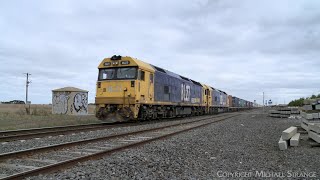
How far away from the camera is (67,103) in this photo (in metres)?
31.3

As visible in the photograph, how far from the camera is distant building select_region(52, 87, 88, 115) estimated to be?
103 ft

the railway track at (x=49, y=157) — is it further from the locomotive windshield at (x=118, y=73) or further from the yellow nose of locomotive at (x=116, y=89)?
the locomotive windshield at (x=118, y=73)

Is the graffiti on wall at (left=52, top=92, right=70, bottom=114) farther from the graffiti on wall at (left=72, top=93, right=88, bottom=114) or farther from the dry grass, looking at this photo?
the dry grass

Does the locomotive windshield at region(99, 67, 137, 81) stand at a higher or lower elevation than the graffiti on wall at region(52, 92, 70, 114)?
higher

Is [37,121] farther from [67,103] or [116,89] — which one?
[67,103]

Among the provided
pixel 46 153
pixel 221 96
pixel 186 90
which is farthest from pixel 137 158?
pixel 221 96

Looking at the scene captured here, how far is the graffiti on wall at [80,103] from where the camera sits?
31.6 m

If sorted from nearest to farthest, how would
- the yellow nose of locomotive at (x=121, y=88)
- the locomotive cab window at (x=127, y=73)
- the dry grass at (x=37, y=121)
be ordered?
the yellow nose of locomotive at (x=121, y=88)
the dry grass at (x=37, y=121)
the locomotive cab window at (x=127, y=73)

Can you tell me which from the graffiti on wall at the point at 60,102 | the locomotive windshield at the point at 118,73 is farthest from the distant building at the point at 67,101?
the locomotive windshield at the point at 118,73

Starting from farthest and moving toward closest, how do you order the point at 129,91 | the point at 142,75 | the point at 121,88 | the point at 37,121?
the point at 37,121 < the point at 142,75 < the point at 121,88 < the point at 129,91

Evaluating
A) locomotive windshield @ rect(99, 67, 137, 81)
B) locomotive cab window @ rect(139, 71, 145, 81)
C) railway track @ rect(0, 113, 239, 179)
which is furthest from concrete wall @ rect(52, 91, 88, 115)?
railway track @ rect(0, 113, 239, 179)

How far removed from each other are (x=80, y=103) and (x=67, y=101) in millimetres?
1420

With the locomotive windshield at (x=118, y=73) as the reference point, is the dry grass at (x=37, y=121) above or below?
below

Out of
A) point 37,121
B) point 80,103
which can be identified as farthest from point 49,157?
point 80,103
